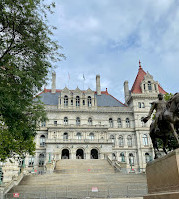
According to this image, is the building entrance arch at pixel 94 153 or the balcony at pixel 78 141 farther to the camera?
the building entrance arch at pixel 94 153

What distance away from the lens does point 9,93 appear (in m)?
10.8

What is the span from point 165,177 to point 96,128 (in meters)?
33.7

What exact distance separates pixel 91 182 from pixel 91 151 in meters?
19.1

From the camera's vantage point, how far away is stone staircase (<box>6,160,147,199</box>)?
15609mm

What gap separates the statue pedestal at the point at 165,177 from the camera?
5425mm

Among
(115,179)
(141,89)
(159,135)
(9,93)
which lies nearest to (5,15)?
(9,93)

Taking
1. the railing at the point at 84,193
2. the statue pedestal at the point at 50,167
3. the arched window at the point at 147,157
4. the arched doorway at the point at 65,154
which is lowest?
the railing at the point at 84,193

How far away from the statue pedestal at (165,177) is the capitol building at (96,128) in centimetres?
3058

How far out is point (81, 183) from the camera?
64.2ft

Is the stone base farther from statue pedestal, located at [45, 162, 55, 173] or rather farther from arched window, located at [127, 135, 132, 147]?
arched window, located at [127, 135, 132, 147]

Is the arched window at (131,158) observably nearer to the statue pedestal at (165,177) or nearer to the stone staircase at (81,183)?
the stone staircase at (81,183)

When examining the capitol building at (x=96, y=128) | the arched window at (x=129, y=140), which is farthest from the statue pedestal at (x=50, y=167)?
the arched window at (x=129, y=140)

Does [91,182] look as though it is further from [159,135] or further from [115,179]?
[159,135]

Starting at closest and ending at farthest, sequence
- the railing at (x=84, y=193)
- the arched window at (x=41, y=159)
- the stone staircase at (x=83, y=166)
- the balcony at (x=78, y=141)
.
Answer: the railing at (x=84, y=193)
the stone staircase at (x=83, y=166)
the balcony at (x=78, y=141)
the arched window at (x=41, y=159)
